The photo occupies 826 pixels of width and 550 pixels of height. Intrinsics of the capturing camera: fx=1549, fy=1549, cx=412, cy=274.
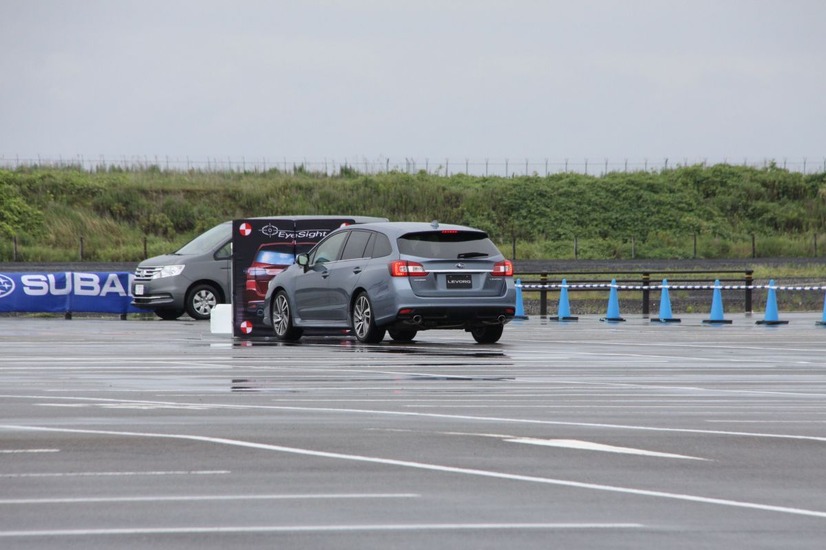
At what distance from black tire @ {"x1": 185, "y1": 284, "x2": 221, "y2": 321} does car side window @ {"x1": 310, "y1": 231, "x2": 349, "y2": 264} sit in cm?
845

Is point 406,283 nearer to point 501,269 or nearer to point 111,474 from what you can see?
point 501,269

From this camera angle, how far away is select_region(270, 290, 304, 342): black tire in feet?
74.6

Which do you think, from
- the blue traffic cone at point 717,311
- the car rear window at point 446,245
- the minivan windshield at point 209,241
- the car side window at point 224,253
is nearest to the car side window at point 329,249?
the car rear window at point 446,245

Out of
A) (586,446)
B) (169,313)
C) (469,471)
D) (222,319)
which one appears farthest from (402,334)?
(469,471)

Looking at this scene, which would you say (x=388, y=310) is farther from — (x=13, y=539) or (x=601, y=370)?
(x=13, y=539)

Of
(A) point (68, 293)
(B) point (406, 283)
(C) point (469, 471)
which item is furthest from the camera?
(A) point (68, 293)

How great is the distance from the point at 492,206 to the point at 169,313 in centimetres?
5378

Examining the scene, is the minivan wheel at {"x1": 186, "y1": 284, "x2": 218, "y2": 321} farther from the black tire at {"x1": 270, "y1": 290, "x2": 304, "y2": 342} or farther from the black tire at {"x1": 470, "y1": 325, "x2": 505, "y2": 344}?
the black tire at {"x1": 470, "y1": 325, "x2": 505, "y2": 344}

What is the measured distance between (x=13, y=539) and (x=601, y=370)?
10.5 metres

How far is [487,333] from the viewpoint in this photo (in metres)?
22.0

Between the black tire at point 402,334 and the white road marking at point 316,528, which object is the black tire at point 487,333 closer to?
the black tire at point 402,334

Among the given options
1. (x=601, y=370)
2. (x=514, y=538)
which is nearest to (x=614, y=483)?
(x=514, y=538)

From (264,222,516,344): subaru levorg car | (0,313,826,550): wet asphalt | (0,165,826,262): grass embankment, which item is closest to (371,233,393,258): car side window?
(264,222,516,344): subaru levorg car

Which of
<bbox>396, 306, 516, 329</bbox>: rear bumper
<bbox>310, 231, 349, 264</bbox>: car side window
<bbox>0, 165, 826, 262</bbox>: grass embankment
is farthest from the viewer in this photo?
<bbox>0, 165, 826, 262</bbox>: grass embankment
